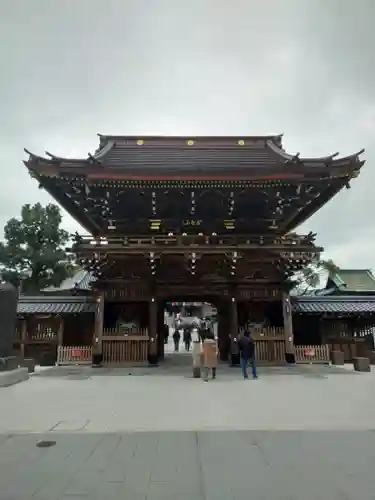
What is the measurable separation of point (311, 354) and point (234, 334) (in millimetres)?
4715

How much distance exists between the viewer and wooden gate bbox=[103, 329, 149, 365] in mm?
18594

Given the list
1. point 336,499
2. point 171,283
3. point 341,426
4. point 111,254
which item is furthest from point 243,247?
point 336,499

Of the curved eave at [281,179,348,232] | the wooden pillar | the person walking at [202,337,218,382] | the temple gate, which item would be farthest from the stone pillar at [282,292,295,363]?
the wooden pillar

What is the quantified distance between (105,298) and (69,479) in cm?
1472

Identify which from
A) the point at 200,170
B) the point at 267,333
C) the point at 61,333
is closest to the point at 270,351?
the point at 267,333

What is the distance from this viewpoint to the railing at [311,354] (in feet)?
65.6

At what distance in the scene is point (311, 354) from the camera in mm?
20141

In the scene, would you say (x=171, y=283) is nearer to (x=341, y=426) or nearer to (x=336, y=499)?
(x=341, y=426)

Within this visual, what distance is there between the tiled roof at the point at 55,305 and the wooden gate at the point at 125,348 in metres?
3.56

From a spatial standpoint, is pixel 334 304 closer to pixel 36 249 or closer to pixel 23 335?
pixel 23 335

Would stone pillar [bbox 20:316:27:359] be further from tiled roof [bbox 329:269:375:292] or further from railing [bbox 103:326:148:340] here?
tiled roof [bbox 329:269:375:292]

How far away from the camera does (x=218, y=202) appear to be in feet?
61.7

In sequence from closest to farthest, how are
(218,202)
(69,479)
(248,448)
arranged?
(69,479) → (248,448) → (218,202)

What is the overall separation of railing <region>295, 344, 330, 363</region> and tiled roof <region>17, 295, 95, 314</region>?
11474 mm
